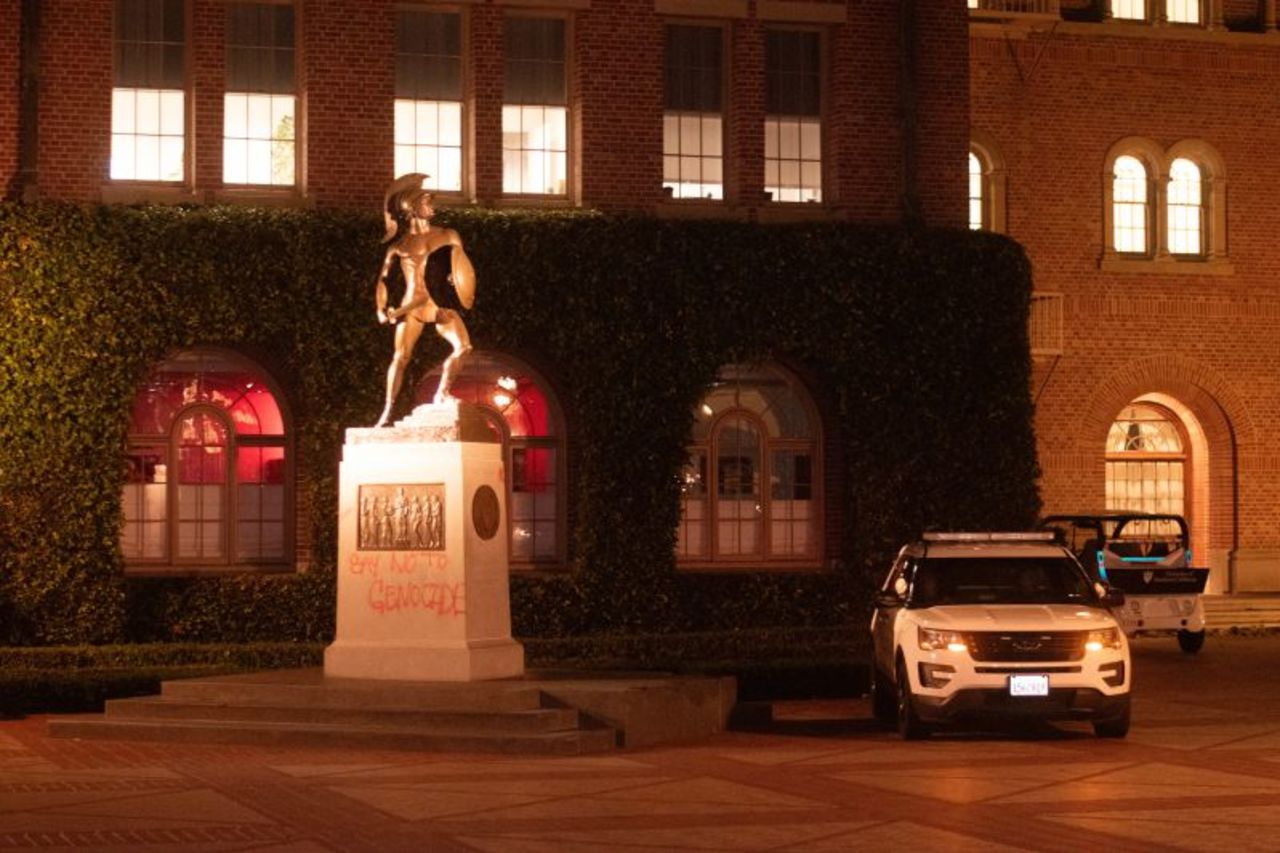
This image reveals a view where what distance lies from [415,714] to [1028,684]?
196 inches

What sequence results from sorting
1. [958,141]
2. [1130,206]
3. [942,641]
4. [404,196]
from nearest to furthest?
[942,641]
[404,196]
[958,141]
[1130,206]

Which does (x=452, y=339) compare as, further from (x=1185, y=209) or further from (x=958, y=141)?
(x=1185, y=209)

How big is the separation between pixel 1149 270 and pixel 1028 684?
67.9 feet

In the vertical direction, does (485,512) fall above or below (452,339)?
below

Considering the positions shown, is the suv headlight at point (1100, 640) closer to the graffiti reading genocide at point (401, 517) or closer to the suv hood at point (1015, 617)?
the suv hood at point (1015, 617)

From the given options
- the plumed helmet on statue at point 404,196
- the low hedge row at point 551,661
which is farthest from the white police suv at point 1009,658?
the plumed helmet on statue at point 404,196

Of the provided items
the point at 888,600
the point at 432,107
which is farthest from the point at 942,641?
the point at 432,107

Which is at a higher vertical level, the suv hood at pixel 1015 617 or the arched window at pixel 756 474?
the arched window at pixel 756 474

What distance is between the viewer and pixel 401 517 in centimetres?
1942

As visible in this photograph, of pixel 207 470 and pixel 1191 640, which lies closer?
pixel 207 470

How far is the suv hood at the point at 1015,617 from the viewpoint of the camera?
18.3 metres

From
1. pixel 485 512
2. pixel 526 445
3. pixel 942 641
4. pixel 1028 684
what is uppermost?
pixel 526 445

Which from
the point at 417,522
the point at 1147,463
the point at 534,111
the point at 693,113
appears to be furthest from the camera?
the point at 1147,463

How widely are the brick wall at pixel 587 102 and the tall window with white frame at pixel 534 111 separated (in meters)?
0.22
